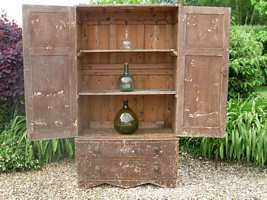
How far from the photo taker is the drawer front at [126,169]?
121 inches

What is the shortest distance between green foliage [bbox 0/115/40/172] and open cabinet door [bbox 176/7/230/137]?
1524 millimetres

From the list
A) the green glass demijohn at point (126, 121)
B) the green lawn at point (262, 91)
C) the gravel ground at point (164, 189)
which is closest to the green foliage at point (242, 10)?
the green lawn at point (262, 91)

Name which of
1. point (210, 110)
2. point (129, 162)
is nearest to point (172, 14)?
point (210, 110)

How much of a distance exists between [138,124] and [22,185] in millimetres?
1174

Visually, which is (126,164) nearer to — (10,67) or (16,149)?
(16,149)

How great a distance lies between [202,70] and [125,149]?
920mm

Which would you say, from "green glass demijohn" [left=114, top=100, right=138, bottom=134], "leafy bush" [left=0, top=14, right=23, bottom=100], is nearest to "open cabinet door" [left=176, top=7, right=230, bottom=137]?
"green glass demijohn" [left=114, top=100, right=138, bottom=134]

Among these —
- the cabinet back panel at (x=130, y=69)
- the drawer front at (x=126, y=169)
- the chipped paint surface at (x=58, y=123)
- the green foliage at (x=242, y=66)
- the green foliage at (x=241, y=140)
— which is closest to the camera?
the chipped paint surface at (x=58, y=123)

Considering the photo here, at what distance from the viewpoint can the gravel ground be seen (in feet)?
9.80

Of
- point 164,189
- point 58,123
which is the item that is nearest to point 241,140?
point 164,189

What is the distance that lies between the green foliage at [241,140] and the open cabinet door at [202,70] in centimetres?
68

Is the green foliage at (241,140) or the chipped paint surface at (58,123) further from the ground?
the chipped paint surface at (58,123)

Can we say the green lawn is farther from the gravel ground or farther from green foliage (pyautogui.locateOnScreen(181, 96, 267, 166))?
the gravel ground

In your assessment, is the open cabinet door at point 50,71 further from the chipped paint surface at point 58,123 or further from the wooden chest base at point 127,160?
the wooden chest base at point 127,160
